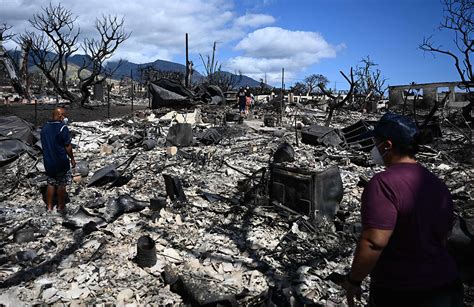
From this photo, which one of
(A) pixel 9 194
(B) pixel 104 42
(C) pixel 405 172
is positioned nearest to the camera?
(C) pixel 405 172

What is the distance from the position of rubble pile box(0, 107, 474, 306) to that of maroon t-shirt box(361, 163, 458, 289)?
Answer: 1.59 metres

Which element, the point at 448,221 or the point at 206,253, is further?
the point at 206,253

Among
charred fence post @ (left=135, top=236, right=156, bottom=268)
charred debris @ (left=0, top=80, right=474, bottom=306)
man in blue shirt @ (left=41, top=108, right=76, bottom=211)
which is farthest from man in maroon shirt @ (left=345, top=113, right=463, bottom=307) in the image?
man in blue shirt @ (left=41, top=108, right=76, bottom=211)

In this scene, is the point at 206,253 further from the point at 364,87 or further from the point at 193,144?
the point at 364,87

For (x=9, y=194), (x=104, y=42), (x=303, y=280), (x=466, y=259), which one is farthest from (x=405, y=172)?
(x=104, y=42)

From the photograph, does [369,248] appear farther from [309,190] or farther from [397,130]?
[309,190]

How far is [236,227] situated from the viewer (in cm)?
472

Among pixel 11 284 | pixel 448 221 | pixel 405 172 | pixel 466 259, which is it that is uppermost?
pixel 405 172

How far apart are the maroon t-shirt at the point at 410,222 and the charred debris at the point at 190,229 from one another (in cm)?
82

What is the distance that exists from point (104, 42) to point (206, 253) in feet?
67.9

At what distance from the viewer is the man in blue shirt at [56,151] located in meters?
4.92

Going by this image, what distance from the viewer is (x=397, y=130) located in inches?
67.9

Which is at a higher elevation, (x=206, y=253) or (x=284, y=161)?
(x=284, y=161)

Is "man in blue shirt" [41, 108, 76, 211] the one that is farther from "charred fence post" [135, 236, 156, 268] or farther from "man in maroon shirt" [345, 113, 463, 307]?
"man in maroon shirt" [345, 113, 463, 307]
